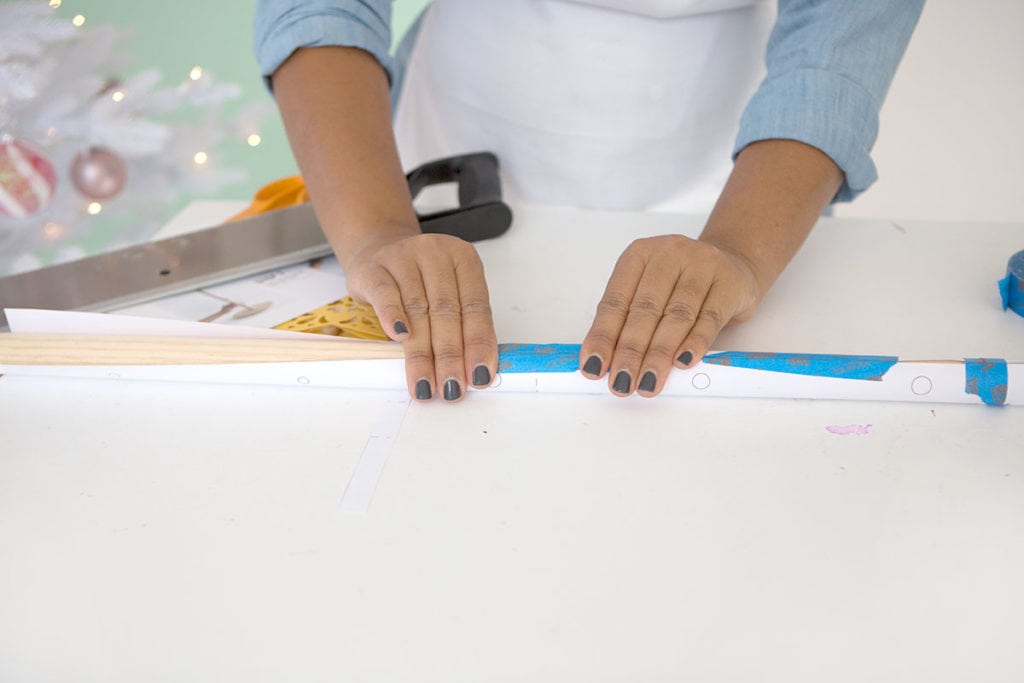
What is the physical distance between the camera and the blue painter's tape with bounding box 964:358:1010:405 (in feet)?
2.03

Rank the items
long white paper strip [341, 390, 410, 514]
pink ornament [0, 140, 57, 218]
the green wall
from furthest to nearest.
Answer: the green wall < pink ornament [0, 140, 57, 218] < long white paper strip [341, 390, 410, 514]

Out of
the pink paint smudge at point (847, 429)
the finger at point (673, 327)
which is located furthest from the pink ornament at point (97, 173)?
the pink paint smudge at point (847, 429)

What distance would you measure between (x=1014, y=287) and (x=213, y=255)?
78cm

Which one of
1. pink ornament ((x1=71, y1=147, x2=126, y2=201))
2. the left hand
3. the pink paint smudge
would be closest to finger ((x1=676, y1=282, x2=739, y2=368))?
the left hand

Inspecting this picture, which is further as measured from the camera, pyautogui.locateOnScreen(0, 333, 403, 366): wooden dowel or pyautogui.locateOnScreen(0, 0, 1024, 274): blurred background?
pyautogui.locateOnScreen(0, 0, 1024, 274): blurred background

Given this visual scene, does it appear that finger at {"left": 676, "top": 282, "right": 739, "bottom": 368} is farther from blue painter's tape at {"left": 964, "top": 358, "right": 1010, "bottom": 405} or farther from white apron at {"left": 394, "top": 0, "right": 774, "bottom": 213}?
white apron at {"left": 394, "top": 0, "right": 774, "bottom": 213}

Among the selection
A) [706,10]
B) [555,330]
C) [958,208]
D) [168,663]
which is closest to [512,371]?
[555,330]

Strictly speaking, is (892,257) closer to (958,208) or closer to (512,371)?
(512,371)

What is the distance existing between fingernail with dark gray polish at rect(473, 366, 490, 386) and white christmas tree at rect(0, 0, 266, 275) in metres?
1.00

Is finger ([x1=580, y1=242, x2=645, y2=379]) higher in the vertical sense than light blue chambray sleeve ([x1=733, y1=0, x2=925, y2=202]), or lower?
lower

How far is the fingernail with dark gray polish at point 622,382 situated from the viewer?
2.05ft

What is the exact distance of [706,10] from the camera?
3.10 feet

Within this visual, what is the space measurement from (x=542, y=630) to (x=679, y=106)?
754 mm

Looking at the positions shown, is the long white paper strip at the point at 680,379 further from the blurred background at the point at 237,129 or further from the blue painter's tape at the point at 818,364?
the blurred background at the point at 237,129
